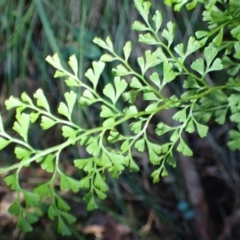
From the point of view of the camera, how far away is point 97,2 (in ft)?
4.98

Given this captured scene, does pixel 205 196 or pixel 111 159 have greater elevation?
pixel 111 159

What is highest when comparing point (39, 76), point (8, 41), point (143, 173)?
point (8, 41)

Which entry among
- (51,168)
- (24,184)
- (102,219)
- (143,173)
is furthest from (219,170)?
(51,168)

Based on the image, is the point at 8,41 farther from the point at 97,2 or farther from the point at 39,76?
the point at 97,2

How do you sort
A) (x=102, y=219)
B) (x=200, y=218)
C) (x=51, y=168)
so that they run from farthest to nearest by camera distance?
1. (x=102, y=219)
2. (x=200, y=218)
3. (x=51, y=168)

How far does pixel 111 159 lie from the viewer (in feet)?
2.80

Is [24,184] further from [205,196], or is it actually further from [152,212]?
[205,196]

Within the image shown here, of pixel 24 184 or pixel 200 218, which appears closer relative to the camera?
pixel 200 218

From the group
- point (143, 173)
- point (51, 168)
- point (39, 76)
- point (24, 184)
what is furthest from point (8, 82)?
point (51, 168)

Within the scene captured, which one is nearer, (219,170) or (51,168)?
(51,168)

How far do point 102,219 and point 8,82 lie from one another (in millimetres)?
496

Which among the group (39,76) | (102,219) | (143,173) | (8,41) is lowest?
(102,219)

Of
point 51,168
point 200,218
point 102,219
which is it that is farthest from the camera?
point 102,219

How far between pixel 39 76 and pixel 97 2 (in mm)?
295
